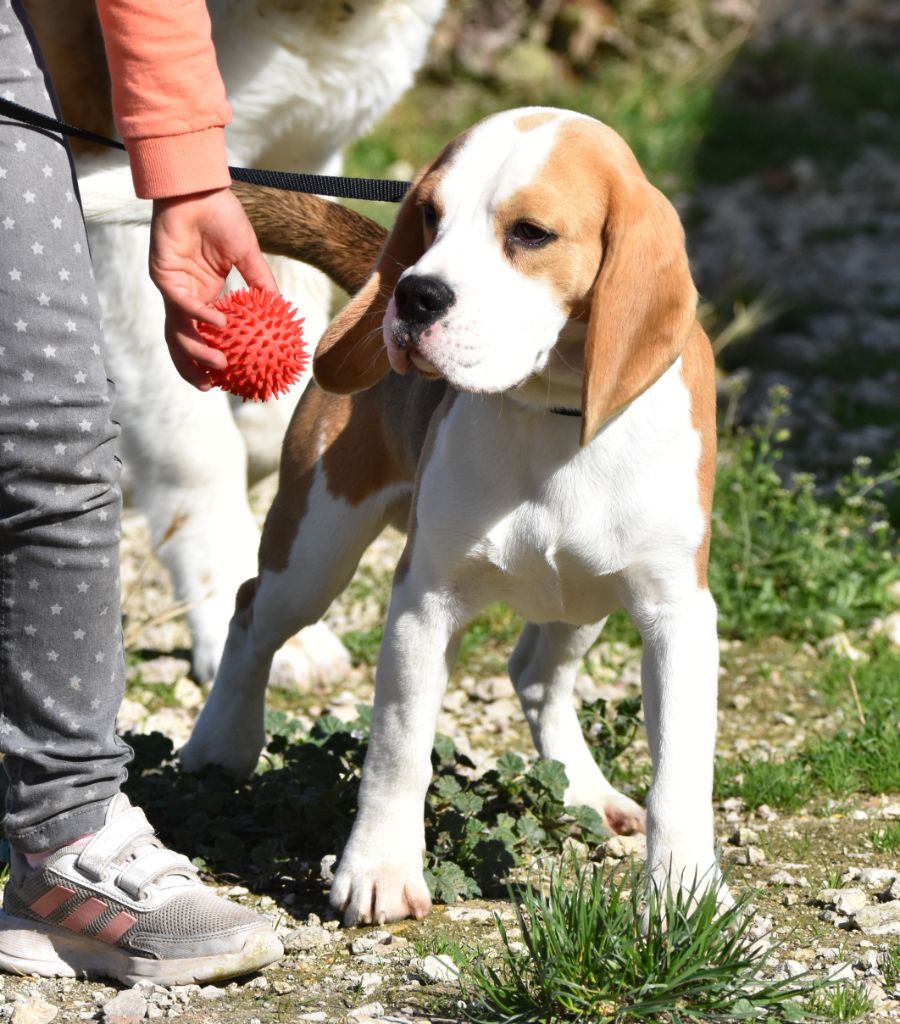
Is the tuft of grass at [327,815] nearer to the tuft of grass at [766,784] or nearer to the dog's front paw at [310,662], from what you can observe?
the tuft of grass at [766,784]

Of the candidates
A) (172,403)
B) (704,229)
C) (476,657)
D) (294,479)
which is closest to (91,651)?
(294,479)

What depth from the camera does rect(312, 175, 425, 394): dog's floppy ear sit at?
→ 2.70 m

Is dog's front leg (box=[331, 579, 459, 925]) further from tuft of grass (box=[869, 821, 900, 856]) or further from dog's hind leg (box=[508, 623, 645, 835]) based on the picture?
tuft of grass (box=[869, 821, 900, 856])

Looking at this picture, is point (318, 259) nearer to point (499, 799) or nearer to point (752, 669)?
point (499, 799)

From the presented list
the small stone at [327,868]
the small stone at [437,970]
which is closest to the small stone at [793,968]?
the small stone at [437,970]

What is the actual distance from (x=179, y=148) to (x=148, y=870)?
1138mm

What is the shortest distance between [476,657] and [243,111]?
1584 mm

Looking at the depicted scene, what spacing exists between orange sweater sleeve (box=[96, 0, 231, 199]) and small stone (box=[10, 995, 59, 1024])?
4.01ft

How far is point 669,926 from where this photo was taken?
2.27m

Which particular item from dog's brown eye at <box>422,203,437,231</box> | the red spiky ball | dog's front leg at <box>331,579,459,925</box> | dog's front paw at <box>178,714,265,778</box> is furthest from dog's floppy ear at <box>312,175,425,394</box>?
dog's front paw at <box>178,714,265,778</box>

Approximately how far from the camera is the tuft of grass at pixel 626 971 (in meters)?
2.20

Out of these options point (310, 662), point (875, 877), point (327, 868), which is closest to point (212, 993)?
point (327, 868)

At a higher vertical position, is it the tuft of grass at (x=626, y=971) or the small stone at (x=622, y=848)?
the small stone at (x=622, y=848)

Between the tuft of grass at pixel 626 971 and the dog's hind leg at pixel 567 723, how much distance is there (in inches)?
34.8
